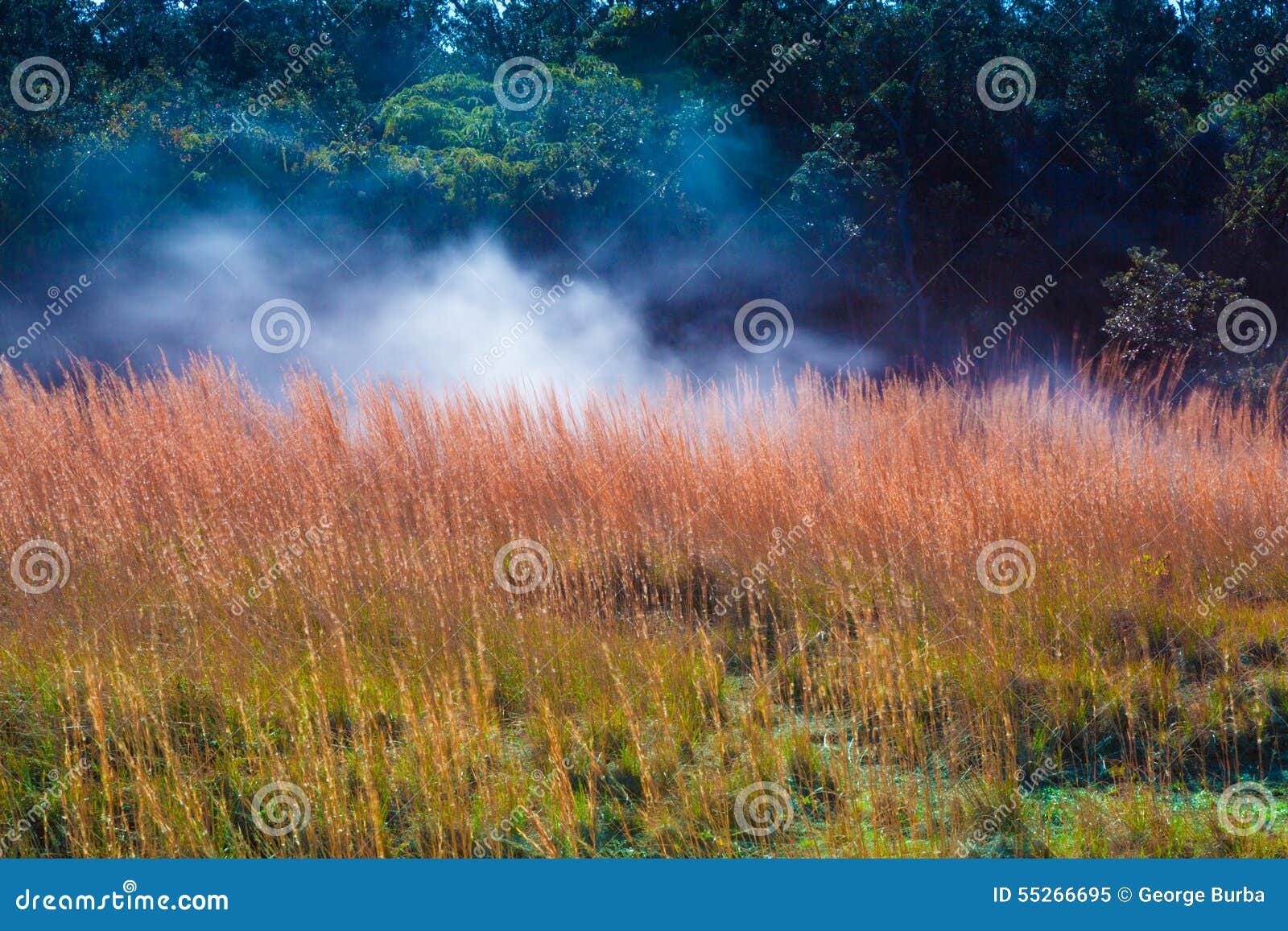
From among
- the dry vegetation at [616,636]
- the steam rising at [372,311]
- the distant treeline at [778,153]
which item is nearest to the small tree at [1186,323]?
the distant treeline at [778,153]

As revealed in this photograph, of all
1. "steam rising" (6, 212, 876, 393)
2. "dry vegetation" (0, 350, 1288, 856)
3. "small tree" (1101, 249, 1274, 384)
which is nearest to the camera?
"dry vegetation" (0, 350, 1288, 856)

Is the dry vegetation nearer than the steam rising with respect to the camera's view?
Yes

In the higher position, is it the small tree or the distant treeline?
the distant treeline

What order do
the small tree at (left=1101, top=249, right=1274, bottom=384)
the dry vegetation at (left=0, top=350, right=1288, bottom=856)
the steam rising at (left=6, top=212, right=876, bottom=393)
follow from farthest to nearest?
the steam rising at (left=6, top=212, right=876, bottom=393), the small tree at (left=1101, top=249, right=1274, bottom=384), the dry vegetation at (left=0, top=350, right=1288, bottom=856)

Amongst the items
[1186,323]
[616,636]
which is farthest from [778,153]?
[616,636]

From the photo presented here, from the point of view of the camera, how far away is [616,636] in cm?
458

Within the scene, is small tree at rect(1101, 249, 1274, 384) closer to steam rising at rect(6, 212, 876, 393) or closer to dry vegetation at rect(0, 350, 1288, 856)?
dry vegetation at rect(0, 350, 1288, 856)

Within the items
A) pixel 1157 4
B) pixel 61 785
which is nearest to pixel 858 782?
pixel 61 785

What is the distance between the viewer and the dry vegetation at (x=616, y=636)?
3.58 metres

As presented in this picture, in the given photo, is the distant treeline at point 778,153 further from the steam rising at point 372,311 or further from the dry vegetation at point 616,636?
the dry vegetation at point 616,636

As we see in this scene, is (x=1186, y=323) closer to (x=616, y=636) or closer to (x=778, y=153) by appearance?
(x=778, y=153)

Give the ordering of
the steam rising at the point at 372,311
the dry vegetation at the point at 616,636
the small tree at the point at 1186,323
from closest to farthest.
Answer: the dry vegetation at the point at 616,636
the small tree at the point at 1186,323
the steam rising at the point at 372,311

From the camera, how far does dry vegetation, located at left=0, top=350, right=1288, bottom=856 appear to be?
3580 mm

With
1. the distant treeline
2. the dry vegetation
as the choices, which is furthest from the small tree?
the dry vegetation
